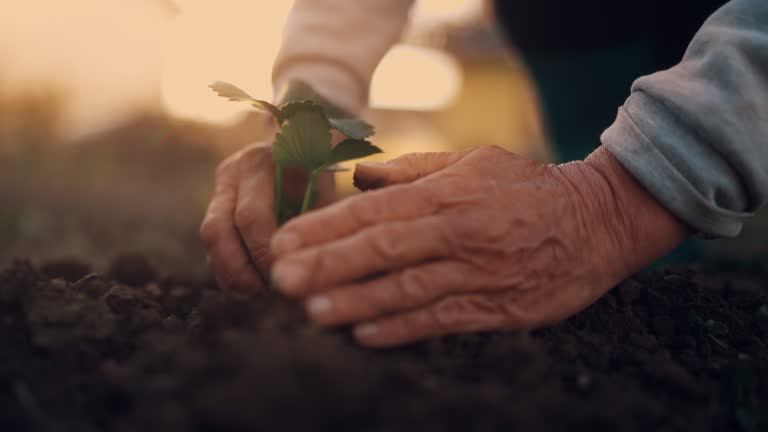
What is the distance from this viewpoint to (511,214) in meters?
1.26

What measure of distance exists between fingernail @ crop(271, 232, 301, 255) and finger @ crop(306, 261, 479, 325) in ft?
0.39

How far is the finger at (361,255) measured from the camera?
3.64ft

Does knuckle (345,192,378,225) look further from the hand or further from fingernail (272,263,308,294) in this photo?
fingernail (272,263,308,294)

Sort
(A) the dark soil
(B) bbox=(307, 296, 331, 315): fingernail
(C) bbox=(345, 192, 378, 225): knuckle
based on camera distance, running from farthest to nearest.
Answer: (C) bbox=(345, 192, 378, 225): knuckle < (B) bbox=(307, 296, 331, 315): fingernail < (A) the dark soil

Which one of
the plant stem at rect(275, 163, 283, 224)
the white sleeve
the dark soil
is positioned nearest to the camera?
the dark soil

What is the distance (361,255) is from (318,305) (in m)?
0.13

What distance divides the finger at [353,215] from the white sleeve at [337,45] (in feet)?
3.10

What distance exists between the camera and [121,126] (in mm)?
8156

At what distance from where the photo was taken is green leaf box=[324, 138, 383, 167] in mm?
1344

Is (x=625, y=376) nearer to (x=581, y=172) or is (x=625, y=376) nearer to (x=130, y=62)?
(x=581, y=172)

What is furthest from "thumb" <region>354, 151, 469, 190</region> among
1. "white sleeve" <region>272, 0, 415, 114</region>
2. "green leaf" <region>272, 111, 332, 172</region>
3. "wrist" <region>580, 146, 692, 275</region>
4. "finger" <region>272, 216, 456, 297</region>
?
"white sleeve" <region>272, 0, 415, 114</region>

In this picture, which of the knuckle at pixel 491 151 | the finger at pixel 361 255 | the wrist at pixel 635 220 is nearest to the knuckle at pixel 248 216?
the finger at pixel 361 255

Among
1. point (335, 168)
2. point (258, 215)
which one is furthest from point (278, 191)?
point (335, 168)

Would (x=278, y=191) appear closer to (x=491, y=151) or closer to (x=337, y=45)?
(x=491, y=151)
